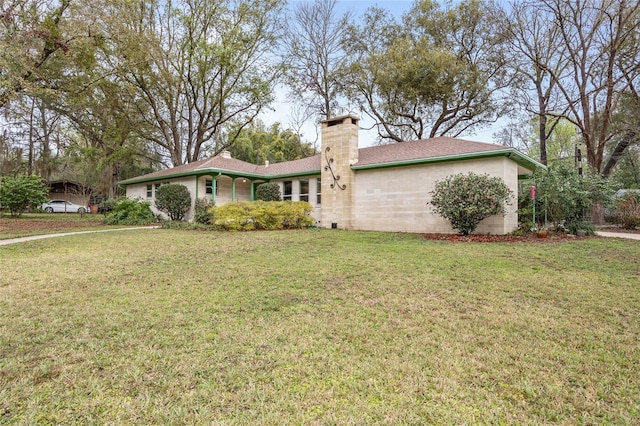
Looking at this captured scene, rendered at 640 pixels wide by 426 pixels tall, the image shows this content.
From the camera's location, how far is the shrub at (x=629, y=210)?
552 inches

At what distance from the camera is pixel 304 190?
53.1 feet

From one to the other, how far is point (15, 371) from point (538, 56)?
23.1 metres

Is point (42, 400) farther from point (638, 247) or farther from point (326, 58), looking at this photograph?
point (326, 58)

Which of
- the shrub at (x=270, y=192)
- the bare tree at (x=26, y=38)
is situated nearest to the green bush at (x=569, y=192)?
the shrub at (x=270, y=192)

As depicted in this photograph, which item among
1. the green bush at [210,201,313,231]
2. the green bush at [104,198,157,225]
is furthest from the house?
the green bush at [104,198,157,225]

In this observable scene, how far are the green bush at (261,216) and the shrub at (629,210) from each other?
13240 millimetres

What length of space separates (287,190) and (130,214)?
25.5 feet

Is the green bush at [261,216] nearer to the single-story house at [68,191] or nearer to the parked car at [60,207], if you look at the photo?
the parked car at [60,207]

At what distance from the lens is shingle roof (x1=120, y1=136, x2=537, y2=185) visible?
39.0 feet

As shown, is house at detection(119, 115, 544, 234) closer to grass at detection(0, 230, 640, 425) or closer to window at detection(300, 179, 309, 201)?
window at detection(300, 179, 309, 201)

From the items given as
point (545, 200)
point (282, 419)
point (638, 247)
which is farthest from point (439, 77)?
point (282, 419)

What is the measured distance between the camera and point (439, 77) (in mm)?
18234

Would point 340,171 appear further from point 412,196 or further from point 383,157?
point 412,196

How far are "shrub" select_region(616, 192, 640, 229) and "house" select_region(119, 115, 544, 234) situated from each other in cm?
463
